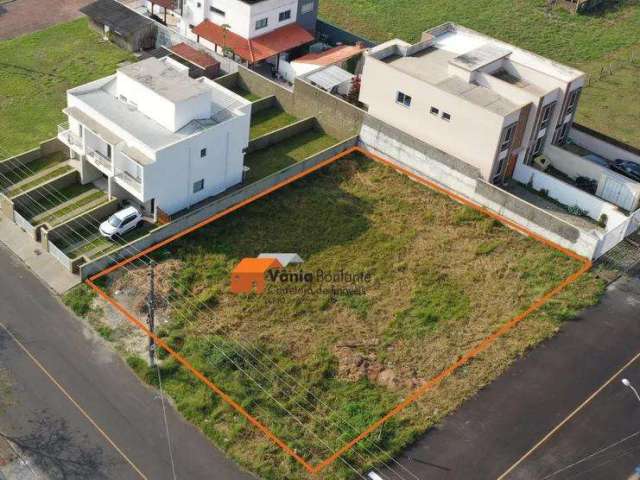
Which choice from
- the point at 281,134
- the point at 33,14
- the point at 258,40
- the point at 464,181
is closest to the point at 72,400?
the point at 281,134

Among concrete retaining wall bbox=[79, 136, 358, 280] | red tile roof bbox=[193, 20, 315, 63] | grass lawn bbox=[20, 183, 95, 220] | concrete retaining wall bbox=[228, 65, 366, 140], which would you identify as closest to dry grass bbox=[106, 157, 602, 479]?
concrete retaining wall bbox=[79, 136, 358, 280]

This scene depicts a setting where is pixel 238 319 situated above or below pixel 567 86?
below

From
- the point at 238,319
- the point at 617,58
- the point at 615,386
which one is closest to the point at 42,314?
the point at 238,319

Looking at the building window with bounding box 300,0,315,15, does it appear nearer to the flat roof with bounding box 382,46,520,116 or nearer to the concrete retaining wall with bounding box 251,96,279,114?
the concrete retaining wall with bounding box 251,96,279,114

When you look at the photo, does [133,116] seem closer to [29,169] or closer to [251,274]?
[29,169]

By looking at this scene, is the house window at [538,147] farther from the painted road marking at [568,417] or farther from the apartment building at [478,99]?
the painted road marking at [568,417]

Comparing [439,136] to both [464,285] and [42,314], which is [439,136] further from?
[42,314]

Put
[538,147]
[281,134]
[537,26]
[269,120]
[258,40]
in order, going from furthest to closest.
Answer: [537,26] → [258,40] → [269,120] → [281,134] → [538,147]
